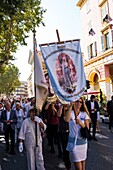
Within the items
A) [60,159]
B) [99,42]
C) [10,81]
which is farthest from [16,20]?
[10,81]

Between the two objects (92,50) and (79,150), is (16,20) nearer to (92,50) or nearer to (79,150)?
(79,150)

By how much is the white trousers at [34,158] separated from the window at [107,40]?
20.7m

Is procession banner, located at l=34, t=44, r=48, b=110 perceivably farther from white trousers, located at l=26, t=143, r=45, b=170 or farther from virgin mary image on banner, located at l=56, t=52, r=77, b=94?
white trousers, located at l=26, t=143, r=45, b=170

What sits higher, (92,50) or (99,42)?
(99,42)

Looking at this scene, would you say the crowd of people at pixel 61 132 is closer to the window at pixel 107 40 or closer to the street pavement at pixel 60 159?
the street pavement at pixel 60 159

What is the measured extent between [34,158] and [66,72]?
2113 millimetres

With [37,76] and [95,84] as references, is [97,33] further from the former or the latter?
[37,76]

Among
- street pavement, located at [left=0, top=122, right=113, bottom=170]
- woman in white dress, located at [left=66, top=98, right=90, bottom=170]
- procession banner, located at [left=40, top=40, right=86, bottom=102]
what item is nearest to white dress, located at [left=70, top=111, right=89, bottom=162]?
woman in white dress, located at [left=66, top=98, right=90, bottom=170]

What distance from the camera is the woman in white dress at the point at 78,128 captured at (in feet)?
15.9

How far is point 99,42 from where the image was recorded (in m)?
28.8

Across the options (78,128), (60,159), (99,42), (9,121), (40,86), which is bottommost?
(60,159)

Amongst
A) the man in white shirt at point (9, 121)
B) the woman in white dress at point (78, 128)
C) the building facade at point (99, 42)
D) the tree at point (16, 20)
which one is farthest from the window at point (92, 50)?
the woman in white dress at point (78, 128)

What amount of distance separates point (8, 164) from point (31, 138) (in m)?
1.91

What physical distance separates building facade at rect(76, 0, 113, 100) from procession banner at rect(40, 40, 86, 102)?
789 inches
